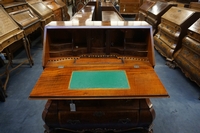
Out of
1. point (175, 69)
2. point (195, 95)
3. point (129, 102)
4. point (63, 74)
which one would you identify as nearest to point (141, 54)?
point (129, 102)

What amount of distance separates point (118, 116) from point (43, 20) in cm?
343

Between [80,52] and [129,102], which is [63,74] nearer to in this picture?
[80,52]

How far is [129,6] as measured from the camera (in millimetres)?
7582

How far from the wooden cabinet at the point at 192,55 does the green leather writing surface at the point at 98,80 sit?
179 cm

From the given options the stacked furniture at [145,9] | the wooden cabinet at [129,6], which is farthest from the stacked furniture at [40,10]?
the wooden cabinet at [129,6]

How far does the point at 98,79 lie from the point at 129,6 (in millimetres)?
7244

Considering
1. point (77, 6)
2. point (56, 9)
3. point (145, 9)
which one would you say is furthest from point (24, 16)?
point (145, 9)

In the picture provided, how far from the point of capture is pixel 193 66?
8.41ft

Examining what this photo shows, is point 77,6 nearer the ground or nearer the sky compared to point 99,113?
nearer the sky

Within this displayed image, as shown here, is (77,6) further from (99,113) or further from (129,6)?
(99,113)

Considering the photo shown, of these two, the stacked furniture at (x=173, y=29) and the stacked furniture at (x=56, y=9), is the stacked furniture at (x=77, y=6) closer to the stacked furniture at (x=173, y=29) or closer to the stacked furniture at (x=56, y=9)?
the stacked furniture at (x=56, y=9)

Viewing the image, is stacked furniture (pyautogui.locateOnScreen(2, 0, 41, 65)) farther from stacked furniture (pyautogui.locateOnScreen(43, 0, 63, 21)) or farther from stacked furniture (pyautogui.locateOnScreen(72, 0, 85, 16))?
stacked furniture (pyautogui.locateOnScreen(72, 0, 85, 16))

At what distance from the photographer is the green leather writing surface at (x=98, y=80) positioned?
119 centimetres

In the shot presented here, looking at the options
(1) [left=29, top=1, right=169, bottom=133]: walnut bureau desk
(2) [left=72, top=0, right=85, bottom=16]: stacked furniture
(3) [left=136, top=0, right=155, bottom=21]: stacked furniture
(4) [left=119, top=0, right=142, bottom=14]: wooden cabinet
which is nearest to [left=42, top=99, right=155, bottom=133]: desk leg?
(1) [left=29, top=1, right=169, bottom=133]: walnut bureau desk
